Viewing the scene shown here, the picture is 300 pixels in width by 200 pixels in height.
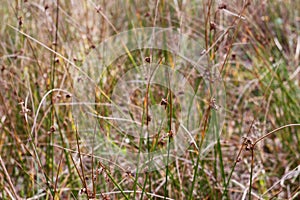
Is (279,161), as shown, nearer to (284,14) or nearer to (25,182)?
(25,182)

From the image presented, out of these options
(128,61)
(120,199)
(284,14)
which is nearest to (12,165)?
(120,199)

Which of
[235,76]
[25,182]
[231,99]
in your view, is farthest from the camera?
[235,76]

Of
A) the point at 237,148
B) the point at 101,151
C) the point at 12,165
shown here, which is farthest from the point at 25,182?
the point at 237,148

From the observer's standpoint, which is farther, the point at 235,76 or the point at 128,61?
→ the point at 235,76

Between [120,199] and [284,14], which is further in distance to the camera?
[284,14]

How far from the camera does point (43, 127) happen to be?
169cm

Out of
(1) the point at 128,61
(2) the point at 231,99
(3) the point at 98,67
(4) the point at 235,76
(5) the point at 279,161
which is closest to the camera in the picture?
(5) the point at 279,161

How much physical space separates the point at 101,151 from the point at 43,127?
0.36 metres

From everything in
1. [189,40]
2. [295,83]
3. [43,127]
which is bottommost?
[43,127]

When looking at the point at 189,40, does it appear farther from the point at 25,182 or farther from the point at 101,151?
the point at 25,182

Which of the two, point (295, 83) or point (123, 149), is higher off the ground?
point (295, 83)

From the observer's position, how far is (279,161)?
154cm

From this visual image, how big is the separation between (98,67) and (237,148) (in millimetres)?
547

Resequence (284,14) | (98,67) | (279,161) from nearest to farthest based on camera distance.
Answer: (279,161)
(98,67)
(284,14)
